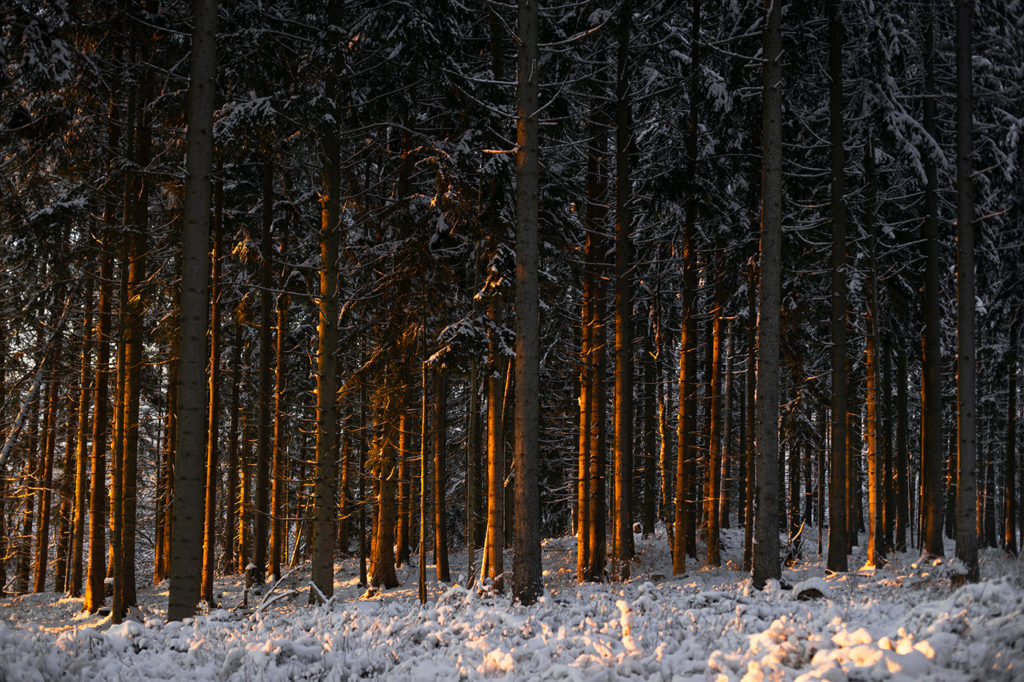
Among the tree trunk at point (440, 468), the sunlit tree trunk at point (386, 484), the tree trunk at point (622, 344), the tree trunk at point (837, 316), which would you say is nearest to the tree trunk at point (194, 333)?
the sunlit tree trunk at point (386, 484)

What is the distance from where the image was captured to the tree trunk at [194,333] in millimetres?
9594

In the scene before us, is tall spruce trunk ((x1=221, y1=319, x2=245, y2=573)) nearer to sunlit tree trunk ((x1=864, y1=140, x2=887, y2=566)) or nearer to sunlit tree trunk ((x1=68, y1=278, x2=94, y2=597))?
sunlit tree trunk ((x1=68, y1=278, x2=94, y2=597))

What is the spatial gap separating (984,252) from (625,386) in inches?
513

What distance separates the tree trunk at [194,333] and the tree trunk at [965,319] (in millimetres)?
14215

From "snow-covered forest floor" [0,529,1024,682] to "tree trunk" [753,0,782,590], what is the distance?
4.30 feet

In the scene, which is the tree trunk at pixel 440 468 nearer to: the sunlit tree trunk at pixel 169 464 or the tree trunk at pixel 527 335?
the tree trunk at pixel 527 335

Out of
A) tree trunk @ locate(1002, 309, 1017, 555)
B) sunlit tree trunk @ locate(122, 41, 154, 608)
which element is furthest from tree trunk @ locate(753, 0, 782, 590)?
tree trunk @ locate(1002, 309, 1017, 555)

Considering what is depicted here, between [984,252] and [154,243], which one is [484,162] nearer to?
[154,243]

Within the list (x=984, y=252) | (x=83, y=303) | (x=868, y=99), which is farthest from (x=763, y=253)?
(x=83, y=303)

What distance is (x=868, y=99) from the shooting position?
1645 centimetres

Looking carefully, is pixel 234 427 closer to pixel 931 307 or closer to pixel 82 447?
pixel 82 447

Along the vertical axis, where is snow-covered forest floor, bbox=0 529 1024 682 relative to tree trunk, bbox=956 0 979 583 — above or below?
below

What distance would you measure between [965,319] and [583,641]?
11.9 m

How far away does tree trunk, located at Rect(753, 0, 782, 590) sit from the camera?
11680 mm
